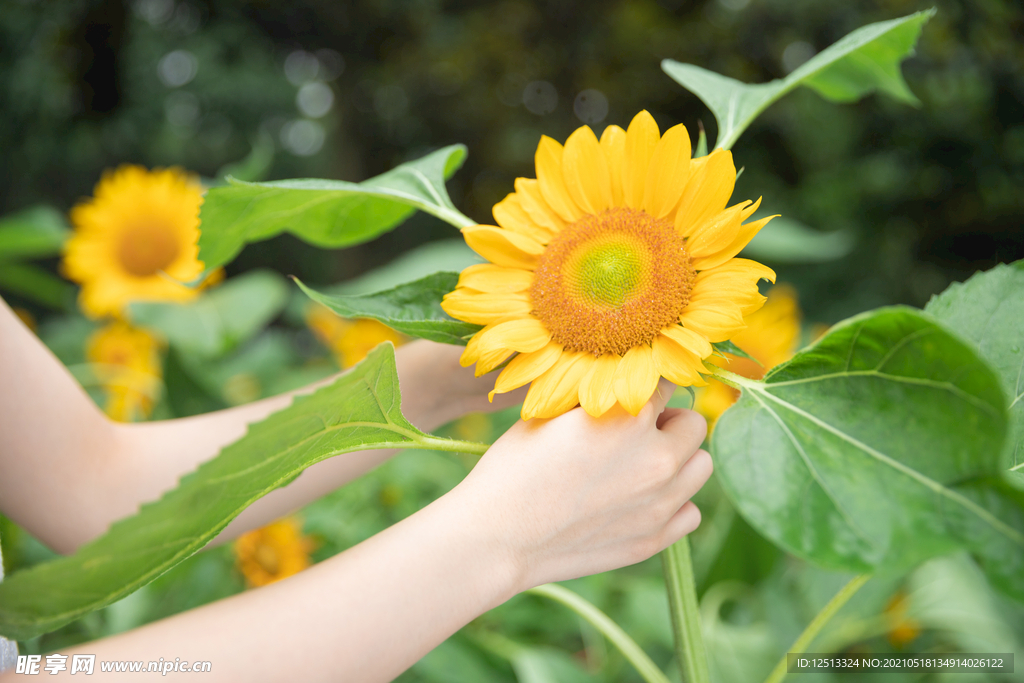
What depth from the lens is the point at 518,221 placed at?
44 cm

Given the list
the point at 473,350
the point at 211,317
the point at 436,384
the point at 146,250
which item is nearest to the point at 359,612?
the point at 473,350

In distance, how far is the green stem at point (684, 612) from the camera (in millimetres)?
438

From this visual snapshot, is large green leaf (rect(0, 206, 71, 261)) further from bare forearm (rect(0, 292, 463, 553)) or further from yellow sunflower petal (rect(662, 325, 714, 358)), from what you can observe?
yellow sunflower petal (rect(662, 325, 714, 358))

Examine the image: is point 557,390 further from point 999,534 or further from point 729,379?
point 999,534

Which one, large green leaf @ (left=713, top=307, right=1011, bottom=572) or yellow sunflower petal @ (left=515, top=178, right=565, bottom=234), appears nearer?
large green leaf @ (left=713, top=307, right=1011, bottom=572)

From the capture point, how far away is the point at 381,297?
1.50ft

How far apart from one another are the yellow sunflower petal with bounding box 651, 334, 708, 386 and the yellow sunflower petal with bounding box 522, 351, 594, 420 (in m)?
0.04

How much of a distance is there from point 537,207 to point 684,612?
0.29 metres

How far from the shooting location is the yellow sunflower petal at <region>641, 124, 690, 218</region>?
1.31 ft

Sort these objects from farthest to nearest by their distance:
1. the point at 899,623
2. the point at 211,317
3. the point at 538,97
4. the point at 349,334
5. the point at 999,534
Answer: the point at 538,97 < the point at 349,334 < the point at 211,317 < the point at 899,623 < the point at 999,534

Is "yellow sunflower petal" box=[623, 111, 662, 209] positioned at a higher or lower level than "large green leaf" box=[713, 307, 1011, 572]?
higher

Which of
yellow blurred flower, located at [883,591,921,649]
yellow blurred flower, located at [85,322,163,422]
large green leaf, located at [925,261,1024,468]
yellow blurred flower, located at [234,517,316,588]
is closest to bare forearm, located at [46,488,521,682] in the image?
large green leaf, located at [925,261,1024,468]

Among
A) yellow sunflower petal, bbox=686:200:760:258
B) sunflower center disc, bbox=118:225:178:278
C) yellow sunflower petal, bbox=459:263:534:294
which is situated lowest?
yellow sunflower petal, bbox=686:200:760:258

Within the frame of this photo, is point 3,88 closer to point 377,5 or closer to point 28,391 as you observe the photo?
point 377,5
